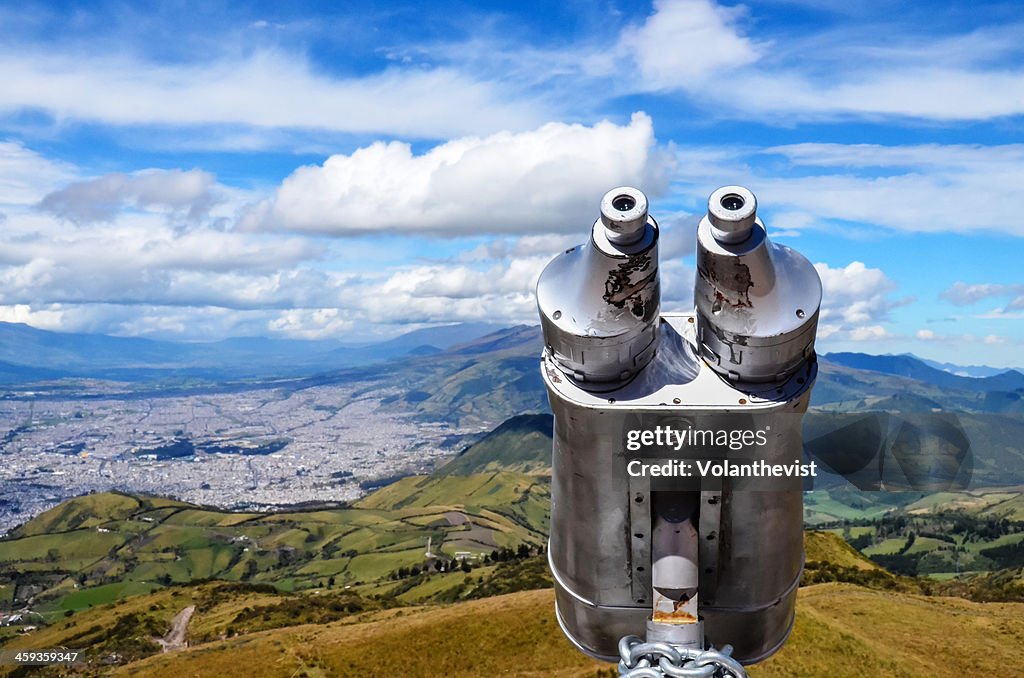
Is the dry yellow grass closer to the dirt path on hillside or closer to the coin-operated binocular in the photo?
the coin-operated binocular

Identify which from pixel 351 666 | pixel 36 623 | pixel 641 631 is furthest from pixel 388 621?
pixel 36 623

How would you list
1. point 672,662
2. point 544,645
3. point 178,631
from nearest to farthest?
point 672,662, point 544,645, point 178,631

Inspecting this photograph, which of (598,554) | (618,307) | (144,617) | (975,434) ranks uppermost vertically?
(618,307)

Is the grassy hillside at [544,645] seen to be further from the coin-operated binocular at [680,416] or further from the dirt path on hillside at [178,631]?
the dirt path on hillside at [178,631]

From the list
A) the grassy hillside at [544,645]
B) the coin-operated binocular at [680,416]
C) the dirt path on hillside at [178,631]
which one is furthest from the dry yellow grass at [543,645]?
the dirt path on hillside at [178,631]

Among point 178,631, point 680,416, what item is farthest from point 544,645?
point 178,631

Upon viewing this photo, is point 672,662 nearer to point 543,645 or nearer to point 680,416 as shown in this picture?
point 680,416

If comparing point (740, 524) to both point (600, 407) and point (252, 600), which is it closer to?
point (600, 407)
